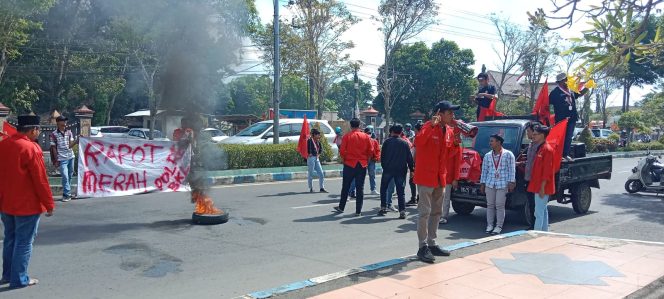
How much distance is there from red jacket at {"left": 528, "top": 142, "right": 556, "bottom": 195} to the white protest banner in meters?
7.07

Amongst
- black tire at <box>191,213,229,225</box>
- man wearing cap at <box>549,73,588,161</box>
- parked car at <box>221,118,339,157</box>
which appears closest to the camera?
black tire at <box>191,213,229,225</box>

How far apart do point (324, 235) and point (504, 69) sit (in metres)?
29.2

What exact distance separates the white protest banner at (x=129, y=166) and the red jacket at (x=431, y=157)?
6507mm

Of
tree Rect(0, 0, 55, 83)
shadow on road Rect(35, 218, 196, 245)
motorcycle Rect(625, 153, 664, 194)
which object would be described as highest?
tree Rect(0, 0, 55, 83)

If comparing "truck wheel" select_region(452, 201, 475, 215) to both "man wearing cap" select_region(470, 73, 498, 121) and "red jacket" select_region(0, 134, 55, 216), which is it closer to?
"man wearing cap" select_region(470, 73, 498, 121)

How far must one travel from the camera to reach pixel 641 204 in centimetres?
1226

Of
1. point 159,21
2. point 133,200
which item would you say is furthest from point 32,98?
point 159,21

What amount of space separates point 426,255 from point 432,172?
946 millimetres

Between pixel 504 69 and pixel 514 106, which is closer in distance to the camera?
pixel 504 69

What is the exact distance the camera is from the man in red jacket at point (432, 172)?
5887 millimetres

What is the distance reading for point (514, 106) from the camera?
4562 cm

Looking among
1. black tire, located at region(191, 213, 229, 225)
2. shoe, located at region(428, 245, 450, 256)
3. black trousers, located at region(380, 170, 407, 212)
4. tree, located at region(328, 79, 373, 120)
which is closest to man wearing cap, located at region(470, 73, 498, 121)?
black trousers, located at region(380, 170, 407, 212)

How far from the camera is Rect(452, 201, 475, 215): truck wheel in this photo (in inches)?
400

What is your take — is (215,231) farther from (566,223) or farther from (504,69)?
(504,69)
